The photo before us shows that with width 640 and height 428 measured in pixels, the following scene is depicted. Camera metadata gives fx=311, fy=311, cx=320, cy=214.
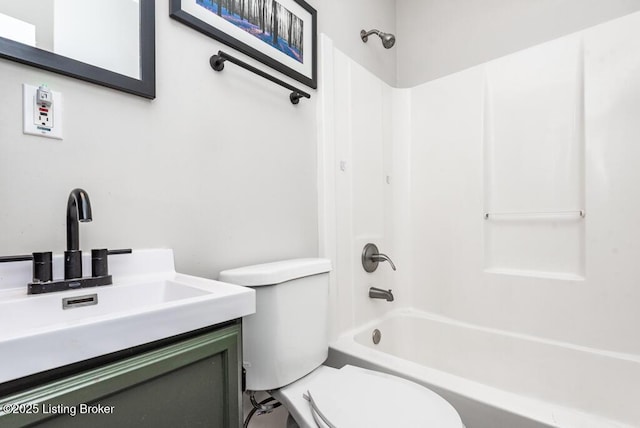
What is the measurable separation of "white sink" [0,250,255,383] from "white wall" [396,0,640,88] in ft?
6.18

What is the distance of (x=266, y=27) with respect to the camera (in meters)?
1.24

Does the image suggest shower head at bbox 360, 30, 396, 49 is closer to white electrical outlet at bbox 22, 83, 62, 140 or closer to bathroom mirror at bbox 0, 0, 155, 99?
bathroom mirror at bbox 0, 0, 155, 99

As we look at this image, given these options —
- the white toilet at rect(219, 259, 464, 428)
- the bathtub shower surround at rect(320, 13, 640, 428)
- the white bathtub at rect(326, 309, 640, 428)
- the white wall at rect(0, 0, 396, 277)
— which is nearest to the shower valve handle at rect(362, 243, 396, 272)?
the bathtub shower surround at rect(320, 13, 640, 428)

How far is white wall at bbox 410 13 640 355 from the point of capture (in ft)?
4.54

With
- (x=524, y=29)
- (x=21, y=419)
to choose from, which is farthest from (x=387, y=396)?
(x=524, y=29)

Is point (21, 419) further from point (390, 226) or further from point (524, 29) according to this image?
point (524, 29)

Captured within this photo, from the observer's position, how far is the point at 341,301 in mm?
1528

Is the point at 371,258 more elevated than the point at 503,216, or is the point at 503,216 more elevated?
the point at 503,216

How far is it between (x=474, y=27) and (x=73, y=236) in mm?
2158

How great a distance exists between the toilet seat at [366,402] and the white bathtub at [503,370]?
5.8 inches

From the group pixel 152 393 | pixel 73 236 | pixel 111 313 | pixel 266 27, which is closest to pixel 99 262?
pixel 73 236

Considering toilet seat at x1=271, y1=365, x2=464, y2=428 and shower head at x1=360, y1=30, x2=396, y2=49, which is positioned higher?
shower head at x1=360, y1=30, x2=396, y2=49

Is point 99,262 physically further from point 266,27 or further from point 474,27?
point 474,27

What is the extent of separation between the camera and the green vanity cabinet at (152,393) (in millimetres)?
424
